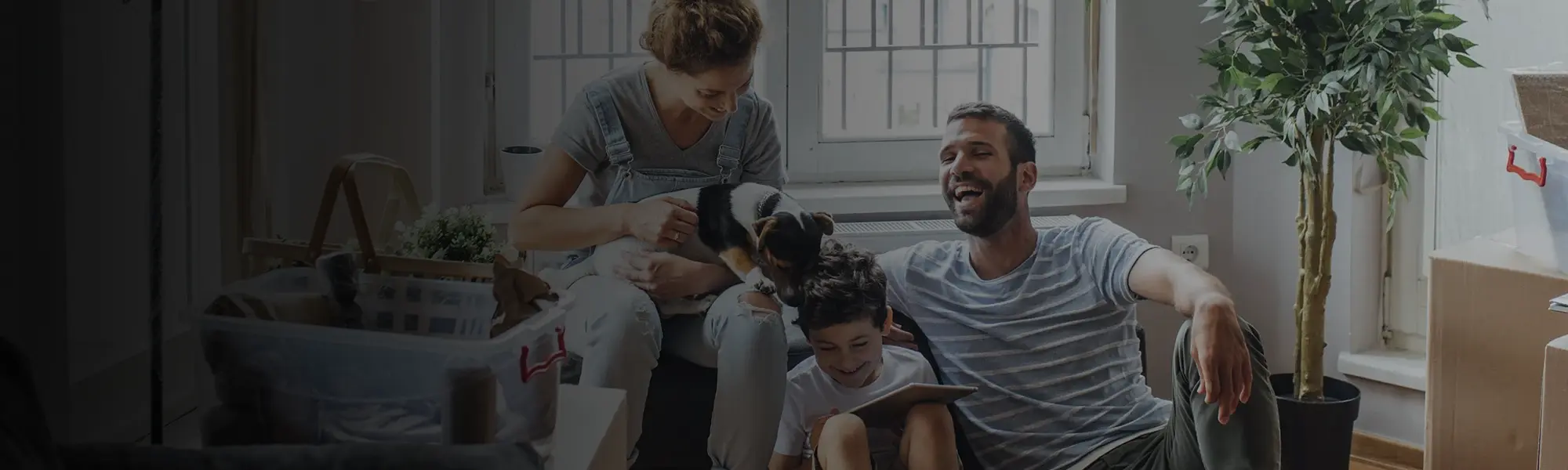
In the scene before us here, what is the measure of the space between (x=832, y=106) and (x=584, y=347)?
0.50 m

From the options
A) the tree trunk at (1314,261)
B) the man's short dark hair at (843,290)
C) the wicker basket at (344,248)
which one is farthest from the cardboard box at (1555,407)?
the wicker basket at (344,248)

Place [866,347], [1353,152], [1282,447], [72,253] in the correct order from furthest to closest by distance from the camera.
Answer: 1. [1353,152]
2. [1282,447]
3. [866,347]
4. [72,253]

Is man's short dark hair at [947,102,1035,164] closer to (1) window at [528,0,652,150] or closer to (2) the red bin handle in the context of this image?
(1) window at [528,0,652,150]

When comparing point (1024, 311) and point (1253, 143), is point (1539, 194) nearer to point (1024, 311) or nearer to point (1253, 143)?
point (1253, 143)

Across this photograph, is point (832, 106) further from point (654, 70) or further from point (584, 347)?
point (584, 347)

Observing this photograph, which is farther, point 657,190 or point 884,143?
point 884,143

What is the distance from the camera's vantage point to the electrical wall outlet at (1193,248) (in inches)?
79.7

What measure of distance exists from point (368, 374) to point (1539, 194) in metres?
1.83

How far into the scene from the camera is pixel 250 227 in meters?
1.56

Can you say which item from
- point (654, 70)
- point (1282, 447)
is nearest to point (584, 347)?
point (654, 70)

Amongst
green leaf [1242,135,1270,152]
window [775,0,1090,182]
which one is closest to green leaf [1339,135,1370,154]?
green leaf [1242,135,1270,152]

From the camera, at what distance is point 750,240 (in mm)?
1729

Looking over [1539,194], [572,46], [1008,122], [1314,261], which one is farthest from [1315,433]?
[572,46]

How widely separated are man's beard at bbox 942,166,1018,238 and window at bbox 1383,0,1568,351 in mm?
887
